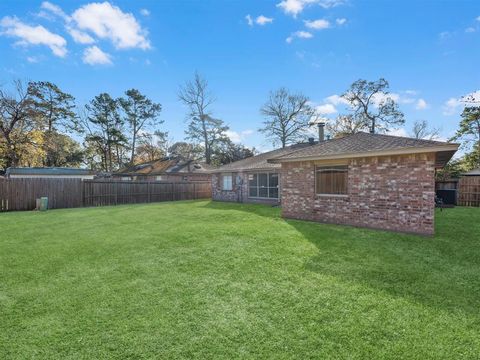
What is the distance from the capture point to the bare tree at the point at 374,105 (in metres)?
26.6

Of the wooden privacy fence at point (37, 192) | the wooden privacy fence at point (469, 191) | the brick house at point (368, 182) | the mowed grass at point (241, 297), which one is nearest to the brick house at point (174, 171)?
the wooden privacy fence at point (37, 192)

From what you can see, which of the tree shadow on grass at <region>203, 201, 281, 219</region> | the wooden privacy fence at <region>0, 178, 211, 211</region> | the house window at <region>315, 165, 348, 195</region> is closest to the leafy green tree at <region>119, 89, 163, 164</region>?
the wooden privacy fence at <region>0, 178, 211, 211</region>

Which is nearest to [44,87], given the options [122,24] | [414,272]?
[122,24]

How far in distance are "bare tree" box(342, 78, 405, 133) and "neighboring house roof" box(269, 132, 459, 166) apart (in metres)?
19.1

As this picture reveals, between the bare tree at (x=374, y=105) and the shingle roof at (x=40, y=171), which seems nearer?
the shingle roof at (x=40, y=171)

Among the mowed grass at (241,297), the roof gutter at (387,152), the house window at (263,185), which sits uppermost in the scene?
the roof gutter at (387,152)

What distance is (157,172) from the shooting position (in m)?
28.1

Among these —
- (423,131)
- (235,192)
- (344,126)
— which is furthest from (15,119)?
(423,131)

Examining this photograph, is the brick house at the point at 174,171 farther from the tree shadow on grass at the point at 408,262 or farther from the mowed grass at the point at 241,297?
the tree shadow on grass at the point at 408,262

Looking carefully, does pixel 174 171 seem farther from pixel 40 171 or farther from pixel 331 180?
pixel 331 180

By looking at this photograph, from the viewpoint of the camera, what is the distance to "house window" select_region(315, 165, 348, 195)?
8.89m

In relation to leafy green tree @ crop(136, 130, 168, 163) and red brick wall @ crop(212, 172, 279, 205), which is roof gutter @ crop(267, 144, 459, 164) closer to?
red brick wall @ crop(212, 172, 279, 205)

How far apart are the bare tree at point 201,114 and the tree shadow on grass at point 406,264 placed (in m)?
27.6

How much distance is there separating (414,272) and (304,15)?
1180 cm
